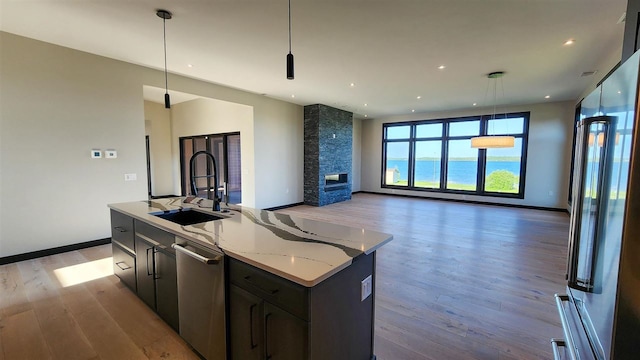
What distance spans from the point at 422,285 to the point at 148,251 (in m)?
2.78

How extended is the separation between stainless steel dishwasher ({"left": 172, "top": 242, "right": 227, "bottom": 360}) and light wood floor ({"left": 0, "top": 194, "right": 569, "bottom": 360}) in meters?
0.27

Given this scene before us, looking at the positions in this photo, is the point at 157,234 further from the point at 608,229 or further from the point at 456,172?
the point at 456,172

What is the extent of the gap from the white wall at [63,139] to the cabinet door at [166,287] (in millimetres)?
2943

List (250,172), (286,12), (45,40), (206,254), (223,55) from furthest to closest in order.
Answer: (250,172) → (223,55) → (45,40) → (286,12) → (206,254)

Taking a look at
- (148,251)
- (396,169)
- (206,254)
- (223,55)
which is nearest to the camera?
(206,254)

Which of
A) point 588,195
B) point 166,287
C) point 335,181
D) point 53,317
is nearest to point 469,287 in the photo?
point 588,195

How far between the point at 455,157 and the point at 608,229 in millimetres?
8447

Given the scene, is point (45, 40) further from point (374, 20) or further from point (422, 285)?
point (422, 285)

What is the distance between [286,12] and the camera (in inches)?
109

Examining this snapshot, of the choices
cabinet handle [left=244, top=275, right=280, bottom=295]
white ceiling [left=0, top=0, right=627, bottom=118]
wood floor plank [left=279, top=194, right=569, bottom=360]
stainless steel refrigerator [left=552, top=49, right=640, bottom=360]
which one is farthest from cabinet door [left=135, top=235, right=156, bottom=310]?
stainless steel refrigerator [left=552, top=49, right=640, bottom=360]

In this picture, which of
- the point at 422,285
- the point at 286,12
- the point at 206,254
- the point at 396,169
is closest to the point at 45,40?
the point at 286,12

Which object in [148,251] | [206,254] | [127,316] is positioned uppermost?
[206,254]

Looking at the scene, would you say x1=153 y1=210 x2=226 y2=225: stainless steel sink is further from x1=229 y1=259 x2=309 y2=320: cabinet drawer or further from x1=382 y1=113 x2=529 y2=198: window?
x1=382 y1=113 x2=529 y2=198: window

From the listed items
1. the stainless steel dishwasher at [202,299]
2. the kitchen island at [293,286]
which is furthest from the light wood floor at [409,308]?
the kitchen island at [293,286]
